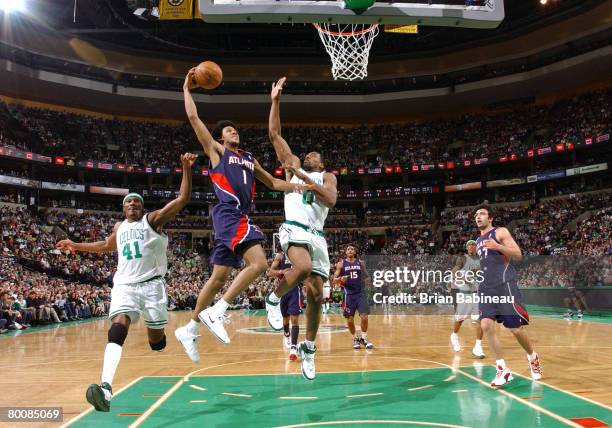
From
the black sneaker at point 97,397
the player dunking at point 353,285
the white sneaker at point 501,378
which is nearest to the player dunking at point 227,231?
the black sneaker at point 97,397

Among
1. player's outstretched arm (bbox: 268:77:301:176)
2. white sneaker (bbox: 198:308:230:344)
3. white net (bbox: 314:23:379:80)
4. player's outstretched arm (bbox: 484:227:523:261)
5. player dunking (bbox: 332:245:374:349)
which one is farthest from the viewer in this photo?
white net (bbox: 314:23:379:80)

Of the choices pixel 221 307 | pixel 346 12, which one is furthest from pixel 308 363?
pixel 346 12

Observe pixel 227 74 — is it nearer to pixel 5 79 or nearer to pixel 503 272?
pixel 5 79

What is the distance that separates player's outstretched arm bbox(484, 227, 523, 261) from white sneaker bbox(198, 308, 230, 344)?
3463mm

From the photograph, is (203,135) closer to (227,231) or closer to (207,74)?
(207,74)

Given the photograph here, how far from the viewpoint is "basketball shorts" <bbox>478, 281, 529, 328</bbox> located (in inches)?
275

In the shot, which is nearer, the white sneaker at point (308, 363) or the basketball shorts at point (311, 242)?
the basketball shorts at point (311, 242)

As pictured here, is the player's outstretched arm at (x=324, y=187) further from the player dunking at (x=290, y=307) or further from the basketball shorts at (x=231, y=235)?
the player dunking at (x=290, y=307)

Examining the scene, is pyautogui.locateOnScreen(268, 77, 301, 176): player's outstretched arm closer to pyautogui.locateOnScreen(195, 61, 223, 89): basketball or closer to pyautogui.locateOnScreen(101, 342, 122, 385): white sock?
pyautogui.locateOnScreen(195, 61, 223, 89): basketball

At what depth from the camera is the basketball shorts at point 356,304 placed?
11.0 m

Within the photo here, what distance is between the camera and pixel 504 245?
694 centimetres

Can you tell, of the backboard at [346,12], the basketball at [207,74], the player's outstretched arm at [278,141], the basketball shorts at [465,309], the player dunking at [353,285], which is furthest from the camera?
the player dunking at [353,285]

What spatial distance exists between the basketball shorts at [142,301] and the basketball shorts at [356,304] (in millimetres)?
5857

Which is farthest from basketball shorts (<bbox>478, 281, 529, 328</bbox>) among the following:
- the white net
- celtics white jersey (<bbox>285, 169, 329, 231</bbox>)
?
the white net
